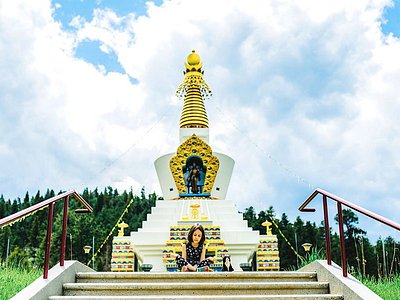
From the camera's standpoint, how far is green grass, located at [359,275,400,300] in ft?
16.5

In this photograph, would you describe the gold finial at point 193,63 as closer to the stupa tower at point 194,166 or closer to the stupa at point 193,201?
the stupa at point 193,201

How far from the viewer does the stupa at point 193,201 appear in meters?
14.6

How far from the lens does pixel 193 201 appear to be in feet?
54.1

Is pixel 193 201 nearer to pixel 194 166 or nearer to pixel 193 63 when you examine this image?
pixel 194 166

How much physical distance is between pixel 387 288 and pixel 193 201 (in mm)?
11296

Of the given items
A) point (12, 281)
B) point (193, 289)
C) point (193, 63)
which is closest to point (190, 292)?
point (193, 289)

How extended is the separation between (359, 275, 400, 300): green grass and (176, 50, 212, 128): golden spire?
47.2 feet

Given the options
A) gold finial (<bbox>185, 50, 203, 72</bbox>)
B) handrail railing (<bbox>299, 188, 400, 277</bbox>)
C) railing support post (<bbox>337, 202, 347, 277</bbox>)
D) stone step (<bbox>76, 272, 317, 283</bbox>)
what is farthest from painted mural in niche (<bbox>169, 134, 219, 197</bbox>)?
railing support post (<bbox>337, 202, 347, 277</bbox>)

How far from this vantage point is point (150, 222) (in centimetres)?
1582

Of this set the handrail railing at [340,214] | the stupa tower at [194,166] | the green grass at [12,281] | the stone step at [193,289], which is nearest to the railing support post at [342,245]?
the handrail railing at [340,214]

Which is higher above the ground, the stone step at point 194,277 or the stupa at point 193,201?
the stupa at point 193,201

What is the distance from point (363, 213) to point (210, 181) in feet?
45.0

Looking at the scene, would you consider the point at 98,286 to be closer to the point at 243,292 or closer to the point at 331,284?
the point at 243,292

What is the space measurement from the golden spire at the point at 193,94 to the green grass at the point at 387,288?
47.2ft
